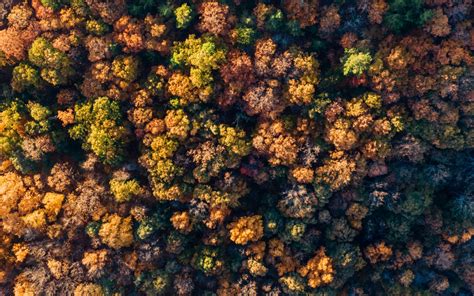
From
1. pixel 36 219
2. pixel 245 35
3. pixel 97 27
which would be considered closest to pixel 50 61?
pixel 97 27

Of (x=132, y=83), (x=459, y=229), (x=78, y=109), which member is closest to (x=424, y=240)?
(x=459, y=229)

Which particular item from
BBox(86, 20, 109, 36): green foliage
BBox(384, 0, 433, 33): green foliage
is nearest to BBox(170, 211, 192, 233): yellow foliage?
BBox(86, 20, 109, 36): green foliage

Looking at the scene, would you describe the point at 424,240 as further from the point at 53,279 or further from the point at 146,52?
the point at 53,279

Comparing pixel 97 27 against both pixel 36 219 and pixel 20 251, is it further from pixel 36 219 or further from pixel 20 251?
pixel 20 251

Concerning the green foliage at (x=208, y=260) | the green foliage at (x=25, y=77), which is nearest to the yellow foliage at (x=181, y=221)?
the green foliage at (x=208, y=260)

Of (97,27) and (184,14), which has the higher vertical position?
(184,14)

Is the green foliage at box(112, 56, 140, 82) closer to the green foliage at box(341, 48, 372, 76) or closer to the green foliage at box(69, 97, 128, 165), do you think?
the green foliage at box(69, 97, 128, 165)
